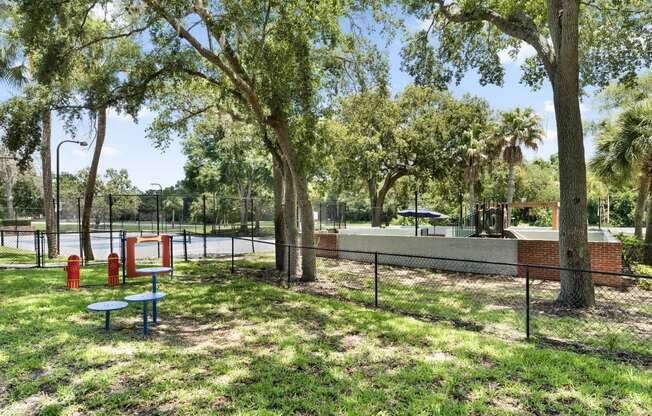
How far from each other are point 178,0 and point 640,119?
14017 mm

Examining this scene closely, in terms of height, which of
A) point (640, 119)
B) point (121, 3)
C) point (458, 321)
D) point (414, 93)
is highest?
point (414, 93)

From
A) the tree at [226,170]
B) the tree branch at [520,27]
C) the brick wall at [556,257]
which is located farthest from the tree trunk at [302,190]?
the tree at [226,170]

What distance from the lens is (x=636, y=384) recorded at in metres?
4.09

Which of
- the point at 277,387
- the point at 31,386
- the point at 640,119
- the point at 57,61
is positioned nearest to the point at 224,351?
the point at 277,387

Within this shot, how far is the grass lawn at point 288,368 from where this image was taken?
370cm

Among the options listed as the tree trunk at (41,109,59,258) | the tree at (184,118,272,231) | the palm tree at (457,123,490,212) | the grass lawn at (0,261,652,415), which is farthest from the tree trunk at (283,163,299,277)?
the palm tree at (457,123,490,212)

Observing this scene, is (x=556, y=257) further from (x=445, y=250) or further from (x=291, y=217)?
(x=291, y=217)

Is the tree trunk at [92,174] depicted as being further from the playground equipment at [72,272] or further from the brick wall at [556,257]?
the brick wall at [556,257]

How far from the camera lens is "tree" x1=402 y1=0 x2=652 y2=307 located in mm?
7742

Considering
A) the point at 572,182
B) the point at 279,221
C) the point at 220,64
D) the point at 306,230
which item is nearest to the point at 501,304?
the point at 572,182

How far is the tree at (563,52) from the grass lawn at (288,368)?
3585mm

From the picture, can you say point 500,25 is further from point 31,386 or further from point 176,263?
point 176,263

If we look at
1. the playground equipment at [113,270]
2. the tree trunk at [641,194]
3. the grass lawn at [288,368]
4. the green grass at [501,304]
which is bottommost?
the green grass at [501,304]

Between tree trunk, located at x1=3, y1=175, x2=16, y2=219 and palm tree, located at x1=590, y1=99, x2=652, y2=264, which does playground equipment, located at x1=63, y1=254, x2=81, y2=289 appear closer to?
palm tree, located at x1=590, y1=99, x2=652, y2=264
